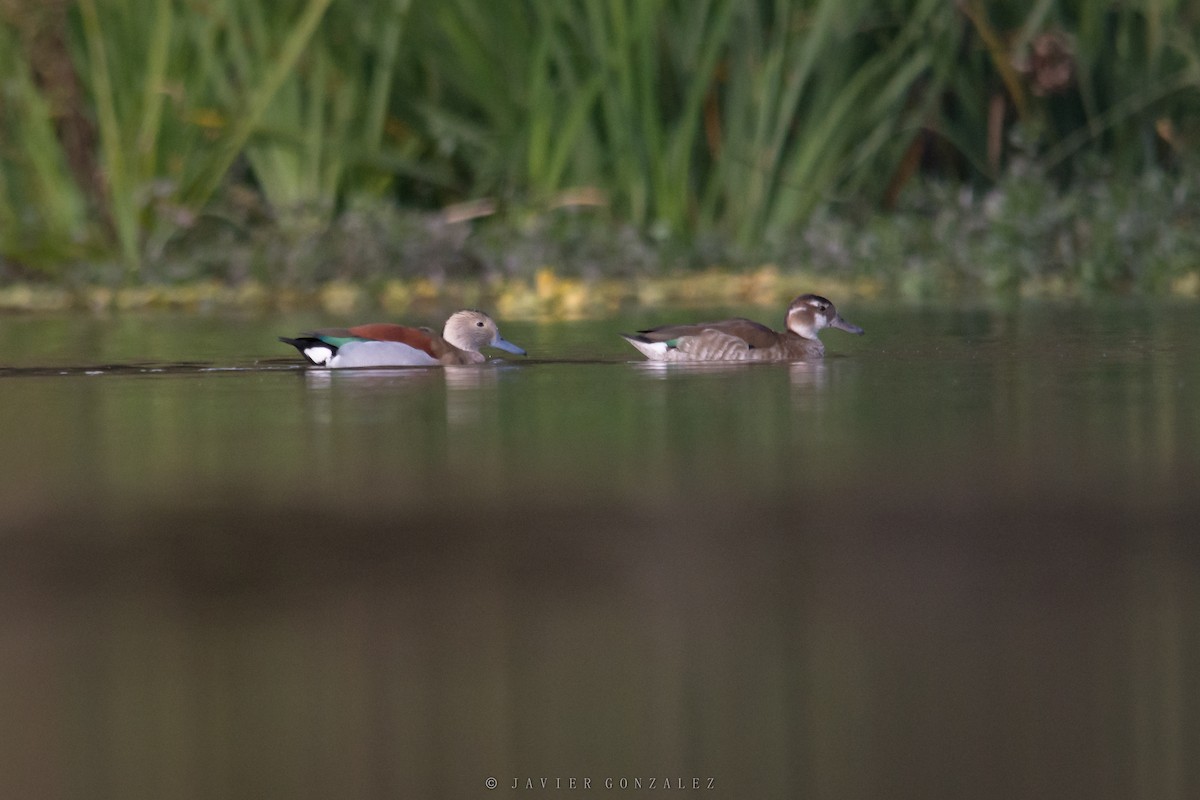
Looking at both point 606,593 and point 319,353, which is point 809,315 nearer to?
point 319,353

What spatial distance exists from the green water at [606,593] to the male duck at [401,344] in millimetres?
707

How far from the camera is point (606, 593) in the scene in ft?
15.7

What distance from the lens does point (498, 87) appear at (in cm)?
1560

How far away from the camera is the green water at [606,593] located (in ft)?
11.9

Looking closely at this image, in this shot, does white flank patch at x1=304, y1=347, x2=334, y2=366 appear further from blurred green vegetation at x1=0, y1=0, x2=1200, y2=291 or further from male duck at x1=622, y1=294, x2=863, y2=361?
blurred green vegetation at x1=0, y1=0, x2=1200, y2=291

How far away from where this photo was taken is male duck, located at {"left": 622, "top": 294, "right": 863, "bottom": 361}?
32.2 ft

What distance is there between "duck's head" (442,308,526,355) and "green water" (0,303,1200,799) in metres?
1.24

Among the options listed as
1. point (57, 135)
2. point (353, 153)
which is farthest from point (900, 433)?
point (57, 135)

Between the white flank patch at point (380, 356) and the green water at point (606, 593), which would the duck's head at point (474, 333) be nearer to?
the white flank patch at point (380, 356)

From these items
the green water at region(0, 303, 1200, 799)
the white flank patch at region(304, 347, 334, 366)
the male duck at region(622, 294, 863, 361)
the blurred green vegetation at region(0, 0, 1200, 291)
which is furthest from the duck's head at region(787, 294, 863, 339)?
the blurred green vegetation at region(0, 0, 1200, 291)

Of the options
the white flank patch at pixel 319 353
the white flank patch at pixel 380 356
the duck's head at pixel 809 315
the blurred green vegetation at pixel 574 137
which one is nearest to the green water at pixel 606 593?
the white flank patch at pixel 319 353

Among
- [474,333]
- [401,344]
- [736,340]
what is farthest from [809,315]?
[401,344]

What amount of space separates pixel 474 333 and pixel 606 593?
541 cm

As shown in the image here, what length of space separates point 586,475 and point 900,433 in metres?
1.30
